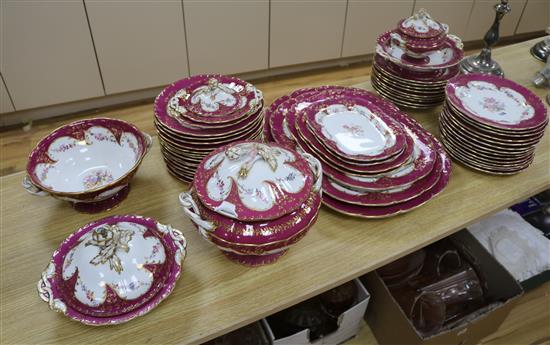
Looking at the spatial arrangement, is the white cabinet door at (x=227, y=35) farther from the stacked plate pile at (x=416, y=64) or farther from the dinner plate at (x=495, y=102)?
the dinner plate at (x=495, y=102)

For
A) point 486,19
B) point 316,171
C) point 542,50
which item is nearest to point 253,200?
point 316,171

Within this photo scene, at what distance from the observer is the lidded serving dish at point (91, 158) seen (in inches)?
34.7

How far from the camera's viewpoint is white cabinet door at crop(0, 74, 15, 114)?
2.02 metres

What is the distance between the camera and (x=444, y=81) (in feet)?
3.77

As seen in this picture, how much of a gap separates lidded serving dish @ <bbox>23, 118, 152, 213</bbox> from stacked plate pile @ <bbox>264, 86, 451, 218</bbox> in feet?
1.02

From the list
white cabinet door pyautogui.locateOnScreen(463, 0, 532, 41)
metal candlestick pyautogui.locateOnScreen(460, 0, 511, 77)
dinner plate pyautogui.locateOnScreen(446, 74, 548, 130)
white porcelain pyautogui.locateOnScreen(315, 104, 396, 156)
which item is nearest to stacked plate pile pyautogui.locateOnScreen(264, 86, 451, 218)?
white porcelain pyautogui.locateOnScreen(315, 104, 396, 156)

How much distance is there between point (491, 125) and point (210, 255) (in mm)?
667

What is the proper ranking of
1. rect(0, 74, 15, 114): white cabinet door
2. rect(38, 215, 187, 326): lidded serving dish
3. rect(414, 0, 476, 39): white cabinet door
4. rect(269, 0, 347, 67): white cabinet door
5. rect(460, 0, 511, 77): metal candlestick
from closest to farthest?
rect(38, 215, 187, 326): lidded serving dish < rect(460, 0, 511, 77): metal candlestick < rect(0, 74, 15, 114): white cabinet door < rect(269, 0, 347, 67): white cabinet door < rect(414, 0, 476, 39): white cabinet door

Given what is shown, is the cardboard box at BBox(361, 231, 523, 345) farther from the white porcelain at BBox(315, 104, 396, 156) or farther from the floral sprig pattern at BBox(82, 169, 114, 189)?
the floral sprig pattern at BBox(82, 169, 114, 189)

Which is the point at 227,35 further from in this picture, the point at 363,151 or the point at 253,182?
the point at 253,182

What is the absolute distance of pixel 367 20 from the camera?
8.50 feet

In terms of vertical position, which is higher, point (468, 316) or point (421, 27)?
point (421, 27)

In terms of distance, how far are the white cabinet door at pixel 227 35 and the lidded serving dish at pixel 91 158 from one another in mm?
1367

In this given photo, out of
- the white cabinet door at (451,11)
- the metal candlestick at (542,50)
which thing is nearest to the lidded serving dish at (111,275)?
the metal candlestick at (542,50)
